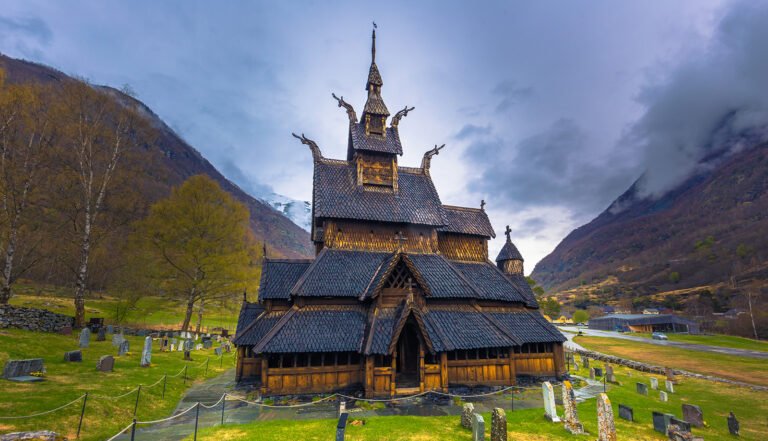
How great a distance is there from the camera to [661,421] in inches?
521

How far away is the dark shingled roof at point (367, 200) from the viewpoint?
2278 cm

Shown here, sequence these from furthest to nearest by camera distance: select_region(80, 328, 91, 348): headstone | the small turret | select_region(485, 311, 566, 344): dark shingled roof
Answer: the small turret, select_region(485, 311, 566, 344): dark shingled roof, select_region(80, 328, 91, 348): headstone

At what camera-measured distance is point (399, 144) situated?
1023 inches

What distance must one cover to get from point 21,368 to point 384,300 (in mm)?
15891

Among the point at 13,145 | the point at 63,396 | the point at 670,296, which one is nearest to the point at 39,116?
the point at 13,145

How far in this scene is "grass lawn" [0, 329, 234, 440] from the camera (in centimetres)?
1087

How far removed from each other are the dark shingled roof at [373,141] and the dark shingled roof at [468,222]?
20.6 ft

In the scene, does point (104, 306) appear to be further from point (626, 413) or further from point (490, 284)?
point (626, 413)

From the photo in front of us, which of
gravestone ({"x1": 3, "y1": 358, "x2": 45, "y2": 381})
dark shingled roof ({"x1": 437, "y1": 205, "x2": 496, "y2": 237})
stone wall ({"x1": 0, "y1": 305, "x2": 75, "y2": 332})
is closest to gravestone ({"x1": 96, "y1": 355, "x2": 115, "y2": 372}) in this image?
gravestone ({"x1": 3, "y1": 358, "x2": 45, "y2": 381})

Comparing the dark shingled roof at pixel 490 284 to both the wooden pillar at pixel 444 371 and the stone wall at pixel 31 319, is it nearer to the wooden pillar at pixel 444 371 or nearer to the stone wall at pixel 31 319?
the wooden pillar at pixel 444 371

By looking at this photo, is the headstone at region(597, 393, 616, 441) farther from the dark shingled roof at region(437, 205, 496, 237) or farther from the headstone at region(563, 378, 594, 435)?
the dark shingled roof at region(437, 205, 496, 237)

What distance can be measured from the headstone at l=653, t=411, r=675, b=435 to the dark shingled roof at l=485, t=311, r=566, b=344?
719 cm

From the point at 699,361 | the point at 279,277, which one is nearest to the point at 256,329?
the point at 279,277

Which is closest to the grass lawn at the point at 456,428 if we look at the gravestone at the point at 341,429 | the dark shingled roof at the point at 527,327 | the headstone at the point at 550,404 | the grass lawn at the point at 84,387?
A: the headstone at the point at 550,404
